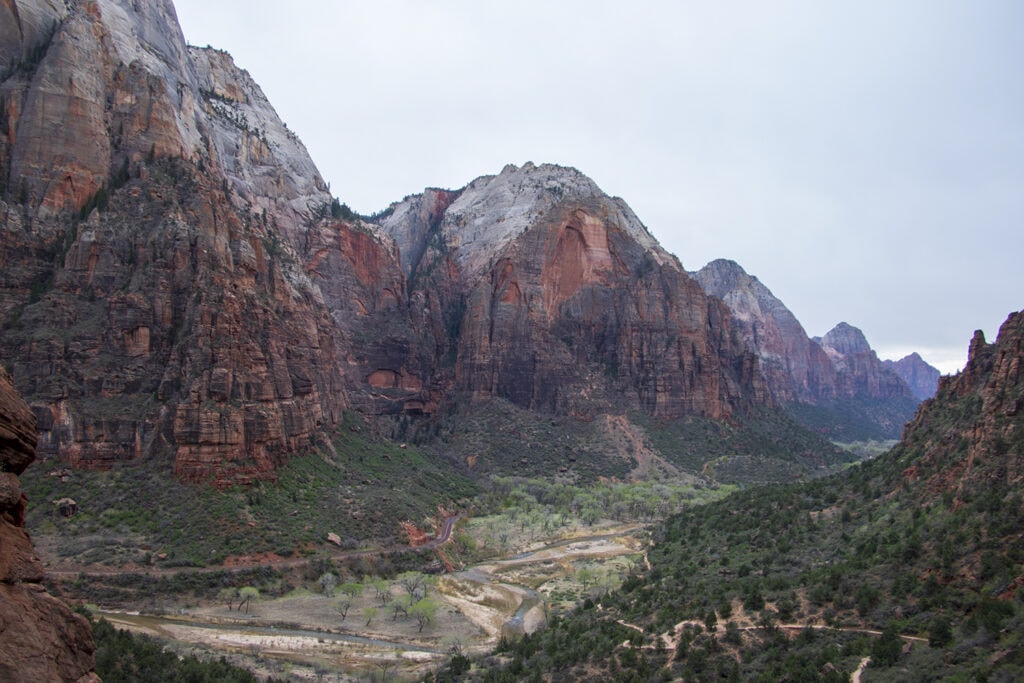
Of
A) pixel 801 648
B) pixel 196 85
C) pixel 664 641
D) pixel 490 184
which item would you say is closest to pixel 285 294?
pixel 196 85

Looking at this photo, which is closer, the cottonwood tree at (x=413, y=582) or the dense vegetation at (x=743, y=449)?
the cottonwood tree at (x=413, y=582)

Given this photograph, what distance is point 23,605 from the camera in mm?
13602

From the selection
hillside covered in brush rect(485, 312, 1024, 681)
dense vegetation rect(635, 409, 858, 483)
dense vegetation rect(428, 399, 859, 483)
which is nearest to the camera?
hillside covered in brush rect(485, 312, 1024, 681)

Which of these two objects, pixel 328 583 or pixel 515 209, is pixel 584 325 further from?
pixel 328 583

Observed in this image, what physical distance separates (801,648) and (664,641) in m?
6.26

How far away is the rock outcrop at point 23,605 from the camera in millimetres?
13016

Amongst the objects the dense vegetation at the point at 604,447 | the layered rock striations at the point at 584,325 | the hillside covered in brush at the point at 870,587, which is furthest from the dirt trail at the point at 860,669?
the layered rock striations at the point at 584,325

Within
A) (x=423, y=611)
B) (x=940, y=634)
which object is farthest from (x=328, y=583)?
(x=940, y=634)

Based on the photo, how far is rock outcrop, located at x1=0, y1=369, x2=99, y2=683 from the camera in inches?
512

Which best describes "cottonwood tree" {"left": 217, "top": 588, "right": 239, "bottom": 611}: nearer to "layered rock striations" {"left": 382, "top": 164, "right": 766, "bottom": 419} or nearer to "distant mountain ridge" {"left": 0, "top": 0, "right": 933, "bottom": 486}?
"distant mountain ridge" {"left": 0, "top": 0, "right": 933, "bottom": 486}

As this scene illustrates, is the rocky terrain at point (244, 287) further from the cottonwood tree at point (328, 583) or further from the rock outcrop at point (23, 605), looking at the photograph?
the rock outcrop at point (23, 605)

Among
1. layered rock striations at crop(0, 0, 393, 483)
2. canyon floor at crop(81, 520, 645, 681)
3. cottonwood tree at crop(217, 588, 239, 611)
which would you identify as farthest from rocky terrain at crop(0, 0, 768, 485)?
canyon floor at crop(81, 520, 645, 681)

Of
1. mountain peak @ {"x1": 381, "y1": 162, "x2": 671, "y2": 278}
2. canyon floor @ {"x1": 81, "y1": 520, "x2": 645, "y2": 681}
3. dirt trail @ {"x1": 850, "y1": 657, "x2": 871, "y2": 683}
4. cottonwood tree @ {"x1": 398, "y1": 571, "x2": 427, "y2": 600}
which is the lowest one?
canyon floor @ {"x1": 81, "y1": 520, "x2": 645, "y2": 681}

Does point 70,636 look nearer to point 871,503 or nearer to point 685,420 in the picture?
point 871,503
